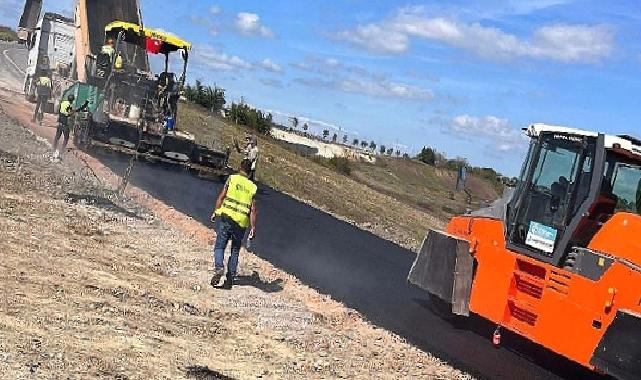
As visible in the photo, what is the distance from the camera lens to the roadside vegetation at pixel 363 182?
23078mm

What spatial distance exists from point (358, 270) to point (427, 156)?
149 feet

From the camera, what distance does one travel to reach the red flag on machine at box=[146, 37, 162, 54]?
2060 cm

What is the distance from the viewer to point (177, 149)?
2012cm

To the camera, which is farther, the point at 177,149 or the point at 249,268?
the point at 177,149

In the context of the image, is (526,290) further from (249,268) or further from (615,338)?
(249,268)

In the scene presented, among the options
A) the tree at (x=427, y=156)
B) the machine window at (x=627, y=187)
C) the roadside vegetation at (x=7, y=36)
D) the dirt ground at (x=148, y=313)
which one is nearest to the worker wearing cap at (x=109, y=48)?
the dirt ground at (x=148, y=313)

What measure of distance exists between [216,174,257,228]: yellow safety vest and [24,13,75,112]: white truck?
17.4 m

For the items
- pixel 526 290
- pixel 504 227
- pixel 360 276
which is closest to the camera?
pixel 526 290

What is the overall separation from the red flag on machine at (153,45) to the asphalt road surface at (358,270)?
3.10 metres

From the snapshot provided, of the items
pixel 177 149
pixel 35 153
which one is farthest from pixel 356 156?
pixel 35 153

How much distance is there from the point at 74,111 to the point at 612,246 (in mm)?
14415

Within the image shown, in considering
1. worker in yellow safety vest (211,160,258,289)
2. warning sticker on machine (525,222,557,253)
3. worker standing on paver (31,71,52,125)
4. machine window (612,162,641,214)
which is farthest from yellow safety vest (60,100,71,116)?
machine window (612,162,641,214)

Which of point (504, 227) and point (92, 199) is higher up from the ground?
point (504, 227)

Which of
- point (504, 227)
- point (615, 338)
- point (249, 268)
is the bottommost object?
point (249, 268)
